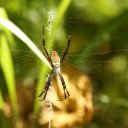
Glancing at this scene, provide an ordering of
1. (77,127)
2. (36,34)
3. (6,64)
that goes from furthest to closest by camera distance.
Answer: (36,34), (77,127), (6,64)

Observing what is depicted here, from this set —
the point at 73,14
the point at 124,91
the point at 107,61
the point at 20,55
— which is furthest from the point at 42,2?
the point at 124,91

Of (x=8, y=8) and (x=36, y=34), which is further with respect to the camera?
(x=8, y=8)

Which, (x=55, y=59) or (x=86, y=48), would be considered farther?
(x=86, y=48)

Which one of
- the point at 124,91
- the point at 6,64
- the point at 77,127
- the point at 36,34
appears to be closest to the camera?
the point at 6,64

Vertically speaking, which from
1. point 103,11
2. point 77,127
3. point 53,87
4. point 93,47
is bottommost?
point 77,127

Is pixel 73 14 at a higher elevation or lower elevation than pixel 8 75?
higher

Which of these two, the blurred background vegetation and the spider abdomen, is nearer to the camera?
the spider abdomen

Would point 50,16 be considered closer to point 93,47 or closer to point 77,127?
point 93,47

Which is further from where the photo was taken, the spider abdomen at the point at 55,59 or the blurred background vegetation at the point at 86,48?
the blurred background vegetation at the point at 86,48
